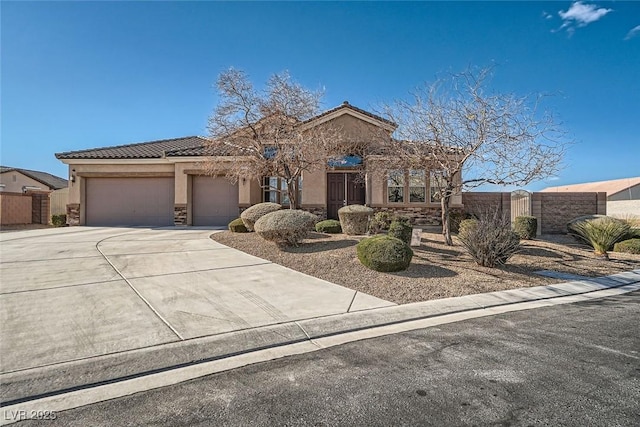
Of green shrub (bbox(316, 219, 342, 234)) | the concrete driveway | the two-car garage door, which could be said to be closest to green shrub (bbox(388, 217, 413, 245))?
green shrub (bbox(316, 219, 342, 234))

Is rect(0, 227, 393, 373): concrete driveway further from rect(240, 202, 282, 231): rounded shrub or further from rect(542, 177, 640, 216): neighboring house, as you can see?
rect(542, 177, 640, 216): neighboring house

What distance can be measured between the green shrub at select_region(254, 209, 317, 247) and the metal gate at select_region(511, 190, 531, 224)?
10335 millimetres

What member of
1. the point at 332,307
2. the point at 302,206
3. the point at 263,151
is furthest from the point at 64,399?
the point at 302,206

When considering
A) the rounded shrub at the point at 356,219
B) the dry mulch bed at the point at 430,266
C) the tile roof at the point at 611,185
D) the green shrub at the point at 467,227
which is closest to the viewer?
the dry mulch bed at the point at 430,266

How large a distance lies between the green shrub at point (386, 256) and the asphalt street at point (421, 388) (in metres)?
3.13

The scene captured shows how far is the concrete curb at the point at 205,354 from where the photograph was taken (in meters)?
3.26

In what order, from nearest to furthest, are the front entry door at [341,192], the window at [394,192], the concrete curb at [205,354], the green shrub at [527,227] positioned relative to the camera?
the concrete curb at [205,354]
the green shrub at [527,227]
the window at [394,192]
the front entry door at [341,192]

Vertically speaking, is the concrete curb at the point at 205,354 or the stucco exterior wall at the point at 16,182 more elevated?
the stucco exterior wall at the point at 16,182

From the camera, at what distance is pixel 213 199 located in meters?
18.4

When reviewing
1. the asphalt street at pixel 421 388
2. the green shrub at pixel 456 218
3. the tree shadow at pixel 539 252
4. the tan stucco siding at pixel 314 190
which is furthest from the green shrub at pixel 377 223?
the asphalt street at pixel 421 388

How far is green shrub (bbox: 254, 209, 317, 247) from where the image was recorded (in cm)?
981

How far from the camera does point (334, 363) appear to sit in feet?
12.6

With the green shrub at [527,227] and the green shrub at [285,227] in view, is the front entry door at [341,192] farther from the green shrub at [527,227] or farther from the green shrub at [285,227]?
the green shrub at [285,227]

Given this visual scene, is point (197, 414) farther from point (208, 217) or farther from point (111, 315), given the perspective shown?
point (208, 217)
